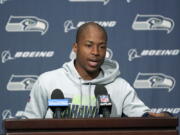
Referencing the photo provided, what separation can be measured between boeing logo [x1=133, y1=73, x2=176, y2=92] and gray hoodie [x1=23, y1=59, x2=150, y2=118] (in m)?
1.25

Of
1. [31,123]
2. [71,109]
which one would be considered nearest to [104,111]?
[71,109]

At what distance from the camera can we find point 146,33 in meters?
3.67

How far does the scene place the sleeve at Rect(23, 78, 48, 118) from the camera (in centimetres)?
224

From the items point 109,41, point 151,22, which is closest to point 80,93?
point 109,41

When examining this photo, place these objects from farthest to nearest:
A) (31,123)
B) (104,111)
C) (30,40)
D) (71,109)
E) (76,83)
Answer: (30,40)
(76,83)
(71,109)
(104,111)
(31,123)

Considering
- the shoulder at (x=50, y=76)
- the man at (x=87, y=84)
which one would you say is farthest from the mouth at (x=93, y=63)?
the shoulder at (x=50, y=76)

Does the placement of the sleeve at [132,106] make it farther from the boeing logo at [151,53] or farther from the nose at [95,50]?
the boeing logo at [151,53]

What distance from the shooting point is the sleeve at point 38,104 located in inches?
88.1

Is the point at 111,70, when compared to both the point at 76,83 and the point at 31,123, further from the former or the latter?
the point at 31,123

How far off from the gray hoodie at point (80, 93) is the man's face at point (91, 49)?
0.07 metres

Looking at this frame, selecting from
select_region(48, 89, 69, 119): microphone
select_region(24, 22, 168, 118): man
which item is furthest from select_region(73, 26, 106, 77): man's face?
select_region(48, 89, 69, 119): microphone

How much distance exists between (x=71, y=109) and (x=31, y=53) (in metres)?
1.54

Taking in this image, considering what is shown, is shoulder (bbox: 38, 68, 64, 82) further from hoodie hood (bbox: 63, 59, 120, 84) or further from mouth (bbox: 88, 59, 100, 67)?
mouth (bbox: 88, 59, 100, 67)

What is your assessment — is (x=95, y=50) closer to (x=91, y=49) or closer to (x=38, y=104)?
(x=91, y=49)
